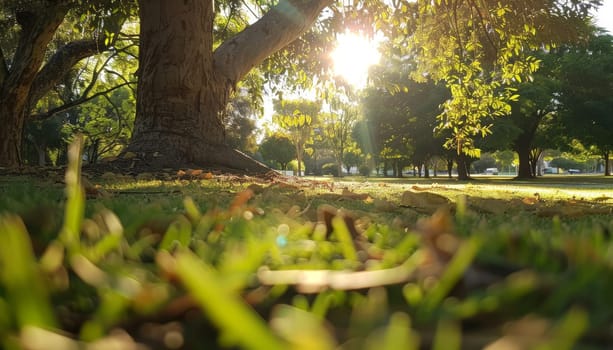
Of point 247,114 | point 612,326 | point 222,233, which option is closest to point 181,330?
point 612,326

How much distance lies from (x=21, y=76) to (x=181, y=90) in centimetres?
613

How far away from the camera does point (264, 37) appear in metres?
7.43

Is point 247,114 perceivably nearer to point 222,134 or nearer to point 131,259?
point 222,134

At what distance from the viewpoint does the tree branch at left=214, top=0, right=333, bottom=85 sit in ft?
24.0

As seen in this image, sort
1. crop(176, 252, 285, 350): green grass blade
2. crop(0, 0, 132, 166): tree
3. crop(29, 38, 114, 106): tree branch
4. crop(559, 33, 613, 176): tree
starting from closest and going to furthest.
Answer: crop(176, 252, 285, 350): green grass blade → crop(0, 0, 132, 166): tree → crop(29, 38, 114, 106): tree branch → crop(559, 33, 613, 176): tree

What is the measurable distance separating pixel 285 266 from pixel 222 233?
36 centimetres

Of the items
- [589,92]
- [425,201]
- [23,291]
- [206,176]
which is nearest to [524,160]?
[589,92]

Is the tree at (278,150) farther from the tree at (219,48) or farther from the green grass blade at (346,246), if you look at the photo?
the green grass blade at (346,246)

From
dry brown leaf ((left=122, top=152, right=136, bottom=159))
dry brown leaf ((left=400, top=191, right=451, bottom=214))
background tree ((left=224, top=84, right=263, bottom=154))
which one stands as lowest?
dry brown leaf ((left=400, top=191, right=451, bottom=214))

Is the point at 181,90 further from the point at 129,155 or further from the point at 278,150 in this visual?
the point at 278,150

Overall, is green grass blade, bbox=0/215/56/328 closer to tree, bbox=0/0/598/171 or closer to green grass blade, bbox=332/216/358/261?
green grass blade, bbox=332/216/358/261

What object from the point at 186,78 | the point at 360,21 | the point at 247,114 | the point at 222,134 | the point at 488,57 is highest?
the point at 247,114

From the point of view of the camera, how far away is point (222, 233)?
3.47 feet

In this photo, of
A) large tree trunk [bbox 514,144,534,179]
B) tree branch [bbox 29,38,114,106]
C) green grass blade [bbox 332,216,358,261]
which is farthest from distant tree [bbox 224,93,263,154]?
green grass blade [bbox 332,216,358,261]
